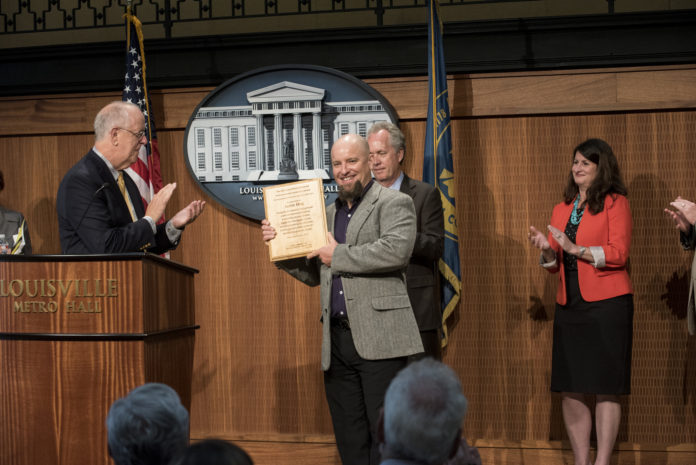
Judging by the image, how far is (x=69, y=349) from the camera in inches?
107

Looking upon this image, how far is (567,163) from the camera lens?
182 inches

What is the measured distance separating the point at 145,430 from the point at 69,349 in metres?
1.21

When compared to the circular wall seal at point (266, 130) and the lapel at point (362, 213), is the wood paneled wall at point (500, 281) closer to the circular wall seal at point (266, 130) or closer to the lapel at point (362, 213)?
the circular wall seal at point (266, 130)

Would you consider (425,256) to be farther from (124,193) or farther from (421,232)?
(124,193)

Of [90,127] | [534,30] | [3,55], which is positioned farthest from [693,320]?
[3,55]

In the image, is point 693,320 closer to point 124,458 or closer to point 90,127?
point 124,458

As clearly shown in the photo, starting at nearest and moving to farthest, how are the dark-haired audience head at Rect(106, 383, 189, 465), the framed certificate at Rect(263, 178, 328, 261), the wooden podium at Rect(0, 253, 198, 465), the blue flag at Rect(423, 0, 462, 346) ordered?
the dark-haired audience head at Rect(106, 383, 189, 465), the wooden podium at Rect(0, 253, 198, 465), the framed certificate at Rect(263, 178, 328, 261), the blue flag at Rect(423, 0, 462, 346)

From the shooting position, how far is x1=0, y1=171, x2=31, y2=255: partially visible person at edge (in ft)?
15.0

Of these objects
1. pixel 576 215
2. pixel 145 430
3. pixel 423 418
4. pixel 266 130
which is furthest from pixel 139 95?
pixel 423 418

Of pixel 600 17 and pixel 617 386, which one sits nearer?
pixel 617 386

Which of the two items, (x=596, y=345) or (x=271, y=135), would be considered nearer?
(x=596, y=345)

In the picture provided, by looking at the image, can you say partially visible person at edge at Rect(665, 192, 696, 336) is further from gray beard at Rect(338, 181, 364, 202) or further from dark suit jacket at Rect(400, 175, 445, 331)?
gray beard at Rect(338, 181, 364, 202)

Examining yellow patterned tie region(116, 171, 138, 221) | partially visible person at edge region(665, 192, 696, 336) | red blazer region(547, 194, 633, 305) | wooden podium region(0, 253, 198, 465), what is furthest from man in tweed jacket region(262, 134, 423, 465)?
partially visible person at edge region(665, 192, 696, 336)

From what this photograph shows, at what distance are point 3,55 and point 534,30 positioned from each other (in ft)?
11.2
